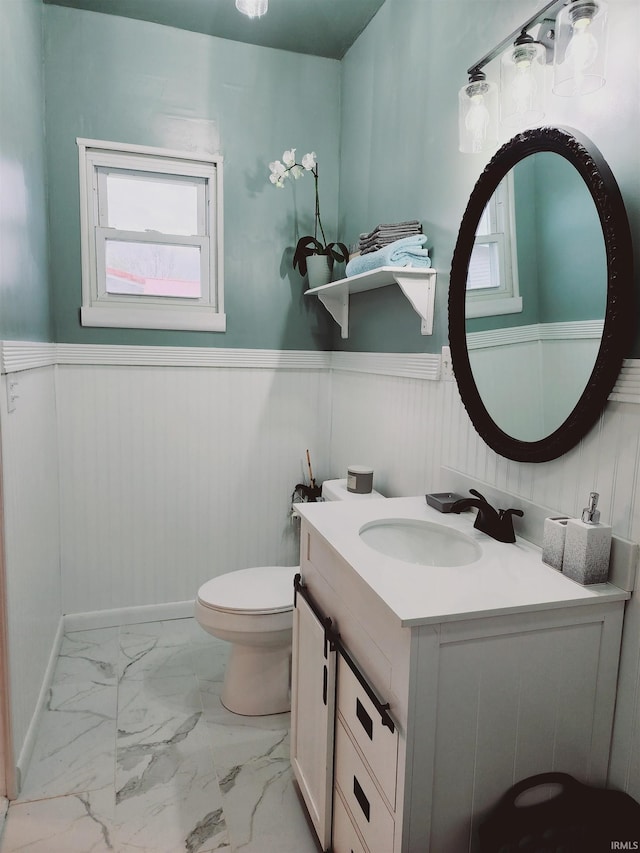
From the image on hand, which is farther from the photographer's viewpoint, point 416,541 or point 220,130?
point 220,130

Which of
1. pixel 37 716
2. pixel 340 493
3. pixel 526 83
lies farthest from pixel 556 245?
pixel 37 716

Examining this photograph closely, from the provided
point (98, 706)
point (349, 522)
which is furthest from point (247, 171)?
point (98, 706)

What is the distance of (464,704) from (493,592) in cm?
22

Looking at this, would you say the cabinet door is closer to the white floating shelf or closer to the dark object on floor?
the dark object on floor

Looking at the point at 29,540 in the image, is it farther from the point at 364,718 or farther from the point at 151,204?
the point at 151,204

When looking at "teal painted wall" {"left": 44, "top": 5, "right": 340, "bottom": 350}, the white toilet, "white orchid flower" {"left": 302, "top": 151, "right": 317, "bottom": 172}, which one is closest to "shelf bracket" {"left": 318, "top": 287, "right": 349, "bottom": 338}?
"teal painted wall" {"left": 44, "top": 5, "right": 340, "bottom": 350}

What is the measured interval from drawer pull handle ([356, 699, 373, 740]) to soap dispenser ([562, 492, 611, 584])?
0.54 meters

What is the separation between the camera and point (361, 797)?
50.6 inches

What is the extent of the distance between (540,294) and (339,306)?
144cm

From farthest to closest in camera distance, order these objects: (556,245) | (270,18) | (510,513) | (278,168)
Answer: (278,168) → (270,18) → (510,513) → (556,245)

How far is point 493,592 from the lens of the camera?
115 centimetres

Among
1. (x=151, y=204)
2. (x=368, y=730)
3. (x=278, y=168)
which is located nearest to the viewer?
(x=368, y=730)

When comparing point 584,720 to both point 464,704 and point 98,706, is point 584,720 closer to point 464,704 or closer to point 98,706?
point 464,704

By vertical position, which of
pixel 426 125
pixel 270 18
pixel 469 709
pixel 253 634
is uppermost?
pixel 270 18
